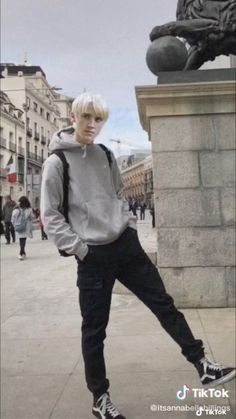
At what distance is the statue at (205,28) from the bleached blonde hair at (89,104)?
394cm

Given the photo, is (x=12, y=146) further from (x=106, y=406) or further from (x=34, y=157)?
(x=106, y=406)

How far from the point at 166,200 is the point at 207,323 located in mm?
1738

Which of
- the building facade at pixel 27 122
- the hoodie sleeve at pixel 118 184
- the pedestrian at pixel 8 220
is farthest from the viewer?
the building facade at pixel 27 122

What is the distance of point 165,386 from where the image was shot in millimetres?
3516

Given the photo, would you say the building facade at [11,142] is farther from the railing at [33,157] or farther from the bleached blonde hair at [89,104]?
the bleached blonde hair at [89,104]

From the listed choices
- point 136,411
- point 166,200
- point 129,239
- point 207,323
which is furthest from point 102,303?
point 166,200

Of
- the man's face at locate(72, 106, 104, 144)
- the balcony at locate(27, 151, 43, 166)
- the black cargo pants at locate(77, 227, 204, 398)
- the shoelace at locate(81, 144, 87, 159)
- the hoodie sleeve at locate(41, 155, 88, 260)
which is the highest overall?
the balcony at locate(27, 151, 43, 166)

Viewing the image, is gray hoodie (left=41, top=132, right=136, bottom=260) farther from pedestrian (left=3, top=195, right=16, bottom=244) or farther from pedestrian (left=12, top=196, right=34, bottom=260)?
pedestrian (left=3, top=195, right=16, bottom=244)

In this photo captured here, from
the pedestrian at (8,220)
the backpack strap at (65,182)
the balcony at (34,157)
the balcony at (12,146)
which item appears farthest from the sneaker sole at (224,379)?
the balcony at (34,157)

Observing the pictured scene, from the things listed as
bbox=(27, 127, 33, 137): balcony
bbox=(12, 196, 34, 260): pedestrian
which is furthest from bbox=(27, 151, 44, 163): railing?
bbox=(12, 196, 34, 260): pedestrian

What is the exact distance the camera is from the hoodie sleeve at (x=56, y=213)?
2.67 metres

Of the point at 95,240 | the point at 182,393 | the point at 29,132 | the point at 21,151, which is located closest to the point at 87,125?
the point at 95,240

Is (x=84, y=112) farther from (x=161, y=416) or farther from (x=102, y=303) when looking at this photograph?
(x=161, y=416)

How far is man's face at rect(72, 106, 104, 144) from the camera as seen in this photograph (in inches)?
110
